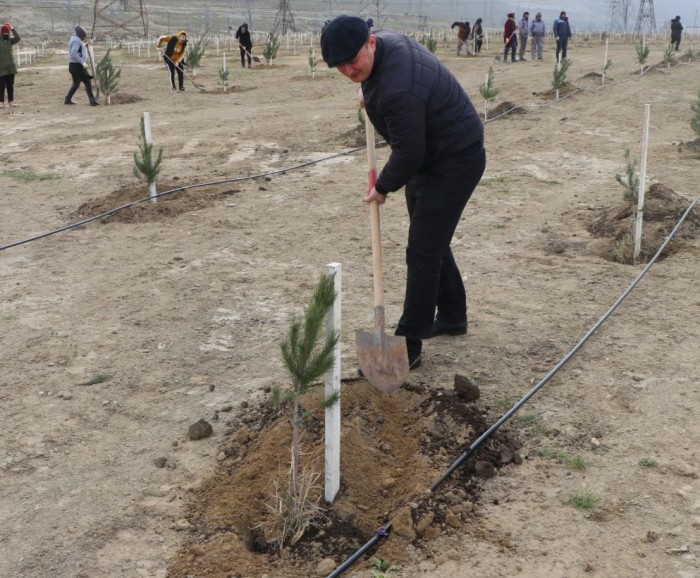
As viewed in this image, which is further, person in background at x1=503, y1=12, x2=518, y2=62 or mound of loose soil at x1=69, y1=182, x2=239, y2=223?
person in background at x1=503, y1=12, x2=518, y2=62

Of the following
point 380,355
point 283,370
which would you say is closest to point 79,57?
point 283,370

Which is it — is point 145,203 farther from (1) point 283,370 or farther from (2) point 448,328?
(2) point 448,328

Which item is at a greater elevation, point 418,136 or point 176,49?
point 176,49

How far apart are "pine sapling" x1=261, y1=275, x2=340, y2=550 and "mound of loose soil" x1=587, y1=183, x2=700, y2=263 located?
12.3 ft

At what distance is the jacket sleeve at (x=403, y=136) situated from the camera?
139 inches

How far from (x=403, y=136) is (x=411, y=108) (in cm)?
13

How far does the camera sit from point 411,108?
3547 millimetres

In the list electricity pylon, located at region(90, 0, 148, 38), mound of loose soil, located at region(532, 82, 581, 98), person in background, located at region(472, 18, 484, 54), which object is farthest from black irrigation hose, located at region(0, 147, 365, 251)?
person in background, located at region(472, 18, 484, 54)

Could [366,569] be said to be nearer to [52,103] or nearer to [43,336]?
[43,336]

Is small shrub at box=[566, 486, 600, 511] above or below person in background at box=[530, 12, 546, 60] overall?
below

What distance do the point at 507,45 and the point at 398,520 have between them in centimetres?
2170

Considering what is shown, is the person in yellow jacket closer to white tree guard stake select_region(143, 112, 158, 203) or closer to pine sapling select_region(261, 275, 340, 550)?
white tree guard stake select_region(143, 112, 158, 203)

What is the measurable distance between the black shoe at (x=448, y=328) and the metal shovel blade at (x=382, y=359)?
3.06ft

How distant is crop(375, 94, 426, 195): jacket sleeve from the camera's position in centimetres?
354
